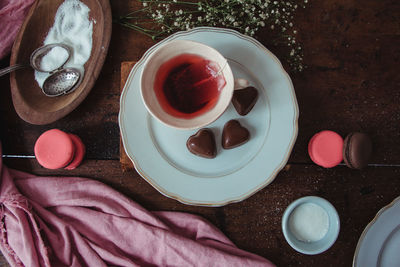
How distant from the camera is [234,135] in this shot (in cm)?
88

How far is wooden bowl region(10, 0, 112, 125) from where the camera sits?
0.95m

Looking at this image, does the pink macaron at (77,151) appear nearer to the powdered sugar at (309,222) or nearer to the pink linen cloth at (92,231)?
the pink linen cloth at (92,231)

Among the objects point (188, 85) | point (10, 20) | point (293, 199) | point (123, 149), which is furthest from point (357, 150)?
point (10, 20)

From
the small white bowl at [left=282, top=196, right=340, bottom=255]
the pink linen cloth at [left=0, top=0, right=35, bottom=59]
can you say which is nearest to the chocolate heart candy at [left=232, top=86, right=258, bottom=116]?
the small white bowl at [left=282, top=196, right=340, bottom=255]

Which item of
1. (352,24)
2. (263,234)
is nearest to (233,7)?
(352,24)

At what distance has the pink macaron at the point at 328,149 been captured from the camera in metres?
0.95

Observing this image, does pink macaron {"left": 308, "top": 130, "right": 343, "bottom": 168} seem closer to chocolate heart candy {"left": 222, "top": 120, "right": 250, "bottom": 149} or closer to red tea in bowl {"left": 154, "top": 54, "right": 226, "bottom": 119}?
chocolate heart candy {"left": 222, "top": 120, "right": 250, "bottom": 149}

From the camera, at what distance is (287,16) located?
1015mm

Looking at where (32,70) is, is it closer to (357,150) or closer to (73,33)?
(73,33)

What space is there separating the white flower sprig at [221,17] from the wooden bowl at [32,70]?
79 mm

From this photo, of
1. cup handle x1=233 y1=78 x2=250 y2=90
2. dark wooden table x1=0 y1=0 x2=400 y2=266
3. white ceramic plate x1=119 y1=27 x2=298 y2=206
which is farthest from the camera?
dark wooden table x1=0 y1=0 x2=400 y2=266

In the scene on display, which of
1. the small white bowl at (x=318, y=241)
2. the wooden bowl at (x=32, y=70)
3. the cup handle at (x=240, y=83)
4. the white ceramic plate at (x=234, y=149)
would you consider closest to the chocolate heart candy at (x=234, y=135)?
the white ceramic plate at (x=234, y=149)

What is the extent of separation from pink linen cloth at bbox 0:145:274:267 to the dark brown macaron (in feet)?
1.32

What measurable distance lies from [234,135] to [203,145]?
0.09 metres
